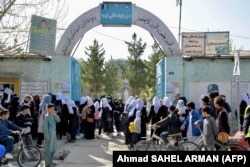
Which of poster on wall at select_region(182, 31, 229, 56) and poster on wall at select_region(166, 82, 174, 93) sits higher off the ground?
poster on wall at select_region(182, 31, 229, 56)

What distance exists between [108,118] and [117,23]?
3.93 m

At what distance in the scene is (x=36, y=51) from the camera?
15.5 metres

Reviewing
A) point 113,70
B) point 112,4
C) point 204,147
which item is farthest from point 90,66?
point 204,147

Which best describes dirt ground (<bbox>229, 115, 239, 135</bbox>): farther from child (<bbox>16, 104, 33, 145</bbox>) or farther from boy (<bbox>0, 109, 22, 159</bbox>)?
boy (<bbox>0, 109, 22, 159</bbox>)

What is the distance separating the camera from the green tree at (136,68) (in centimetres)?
4600

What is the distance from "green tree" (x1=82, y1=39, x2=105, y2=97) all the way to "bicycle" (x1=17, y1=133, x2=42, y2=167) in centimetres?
3643

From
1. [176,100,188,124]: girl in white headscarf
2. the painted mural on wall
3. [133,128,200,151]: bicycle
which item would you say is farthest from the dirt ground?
the painted mural on wall

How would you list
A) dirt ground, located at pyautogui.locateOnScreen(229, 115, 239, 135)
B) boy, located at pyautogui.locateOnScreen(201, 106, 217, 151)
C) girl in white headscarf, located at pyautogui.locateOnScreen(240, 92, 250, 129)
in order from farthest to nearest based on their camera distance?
dirt ground, located at pyautogui.locateOnScreen(229, 115, 239, 135)
girl in white headscarf, located at pyautogui.locateOnScreen(240, 92, 250, 129)
boy, located at pyautogui.locateOnScreen(201, 106, 217, 151)

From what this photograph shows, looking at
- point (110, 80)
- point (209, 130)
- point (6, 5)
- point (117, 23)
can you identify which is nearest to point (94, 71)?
point (110, 80)

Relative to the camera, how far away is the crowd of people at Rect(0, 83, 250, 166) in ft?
27.2

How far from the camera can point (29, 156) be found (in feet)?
28.1

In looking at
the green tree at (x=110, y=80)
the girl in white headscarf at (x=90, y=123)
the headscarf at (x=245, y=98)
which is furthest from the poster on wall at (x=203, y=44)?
the green tree at (x=110, y=80)

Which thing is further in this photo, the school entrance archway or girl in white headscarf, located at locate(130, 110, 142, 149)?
the school entrance archway

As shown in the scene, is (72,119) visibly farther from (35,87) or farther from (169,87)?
(169,87)
